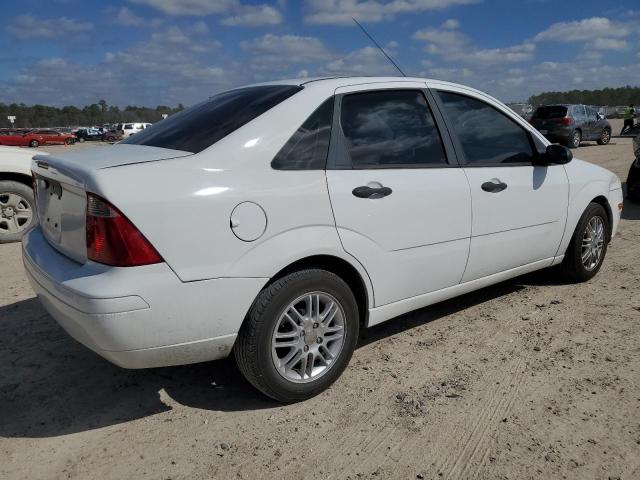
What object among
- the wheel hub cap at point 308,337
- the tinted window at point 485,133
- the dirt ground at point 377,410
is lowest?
the dirt ground at point 377,410

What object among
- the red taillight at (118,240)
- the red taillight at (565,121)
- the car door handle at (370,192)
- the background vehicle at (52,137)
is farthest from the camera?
the background vehicle at (52,137)

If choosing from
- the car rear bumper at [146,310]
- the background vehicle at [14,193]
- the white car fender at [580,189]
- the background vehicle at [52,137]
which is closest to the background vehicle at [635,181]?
the white car fender at [580,189]

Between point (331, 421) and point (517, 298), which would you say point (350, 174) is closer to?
point (331, 421)

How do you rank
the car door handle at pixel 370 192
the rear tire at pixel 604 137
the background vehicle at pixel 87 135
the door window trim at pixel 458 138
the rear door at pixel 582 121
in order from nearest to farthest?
the car door handle at pixel 370 192, the door window trim at pixel 458 138, the rear door at pixel 582 121, the rear tire at pixel 604 137, the background vehicle at pixel 87 135

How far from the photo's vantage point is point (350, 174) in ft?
9.54

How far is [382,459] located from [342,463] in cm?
18

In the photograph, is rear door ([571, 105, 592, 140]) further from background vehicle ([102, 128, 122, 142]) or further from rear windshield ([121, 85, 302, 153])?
background vehicle ([102, 128, 122, 142])

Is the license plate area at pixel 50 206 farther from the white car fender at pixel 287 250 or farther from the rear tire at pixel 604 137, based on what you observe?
the rear tire at pixel 604 137

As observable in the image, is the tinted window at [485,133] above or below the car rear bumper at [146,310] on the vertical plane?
above

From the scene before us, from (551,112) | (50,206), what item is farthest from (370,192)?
(551,112)

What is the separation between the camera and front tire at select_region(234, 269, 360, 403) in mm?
2637

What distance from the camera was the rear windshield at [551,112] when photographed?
19578 mm

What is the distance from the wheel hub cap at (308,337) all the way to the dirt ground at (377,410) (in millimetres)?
202

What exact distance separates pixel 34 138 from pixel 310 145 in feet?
143
